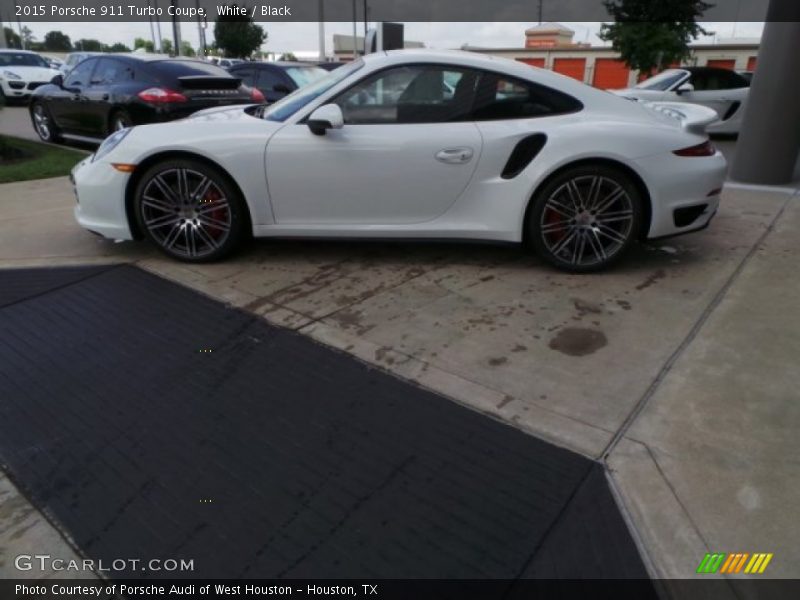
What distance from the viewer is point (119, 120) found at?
8000 mm

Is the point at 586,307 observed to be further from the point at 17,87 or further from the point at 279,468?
the point at 17,87

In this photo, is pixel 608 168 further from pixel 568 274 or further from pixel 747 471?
pixel 747 471

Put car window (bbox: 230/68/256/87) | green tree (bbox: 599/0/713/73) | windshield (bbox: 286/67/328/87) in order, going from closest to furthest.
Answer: windshield (bbox: 286/67/328/87) < car window (bbox: 230/68/256/87) < green tree (bbox: 599/0/713/73)

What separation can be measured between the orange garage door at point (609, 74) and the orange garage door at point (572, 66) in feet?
3.40

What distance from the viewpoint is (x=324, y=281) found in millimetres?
3869

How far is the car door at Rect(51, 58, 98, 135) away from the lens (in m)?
8.56

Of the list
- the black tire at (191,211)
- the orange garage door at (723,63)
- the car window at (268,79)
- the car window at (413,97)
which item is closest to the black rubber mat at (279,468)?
the black tire at (191,211)

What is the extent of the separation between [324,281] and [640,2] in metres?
20.2

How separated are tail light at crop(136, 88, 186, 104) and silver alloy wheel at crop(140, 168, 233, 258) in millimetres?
4278

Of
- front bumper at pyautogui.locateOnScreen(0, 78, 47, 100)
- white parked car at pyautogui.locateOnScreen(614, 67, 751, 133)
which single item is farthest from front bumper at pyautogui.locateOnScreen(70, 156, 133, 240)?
front bumper at pyautogui.locateOnScreen(0, 78, 47, 100)

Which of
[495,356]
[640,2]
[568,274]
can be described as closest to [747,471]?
[495,356]

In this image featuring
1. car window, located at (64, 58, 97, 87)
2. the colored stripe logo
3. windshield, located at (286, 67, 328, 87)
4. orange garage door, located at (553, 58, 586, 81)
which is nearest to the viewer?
the colored stripe logo

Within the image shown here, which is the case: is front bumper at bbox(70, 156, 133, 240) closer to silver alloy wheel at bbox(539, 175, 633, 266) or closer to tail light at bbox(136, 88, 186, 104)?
silver alloy wheel at bbox(539, 175, 633, 266)

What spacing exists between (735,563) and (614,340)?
145cm
